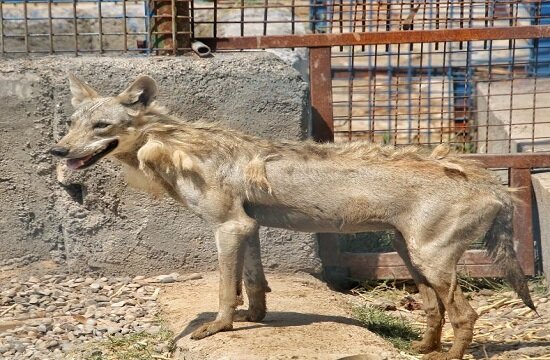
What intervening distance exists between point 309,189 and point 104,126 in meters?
1.39

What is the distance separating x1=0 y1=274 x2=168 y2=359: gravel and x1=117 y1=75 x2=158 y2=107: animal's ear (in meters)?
1.60

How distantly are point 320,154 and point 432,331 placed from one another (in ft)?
4.59

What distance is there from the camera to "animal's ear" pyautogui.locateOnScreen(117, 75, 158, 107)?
23.5 ft

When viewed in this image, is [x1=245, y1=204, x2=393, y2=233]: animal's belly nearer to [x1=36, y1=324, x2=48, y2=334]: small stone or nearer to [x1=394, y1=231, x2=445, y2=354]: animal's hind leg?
[x1=394, y1=231, x2=445, y2=354]: animal's hind leg

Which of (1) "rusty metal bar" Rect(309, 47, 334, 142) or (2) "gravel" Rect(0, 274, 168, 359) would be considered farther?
(1) "rusty metal bar" Rect(309, 47, 334, 142)

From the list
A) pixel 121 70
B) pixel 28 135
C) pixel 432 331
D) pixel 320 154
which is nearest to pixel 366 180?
pixel 320 154

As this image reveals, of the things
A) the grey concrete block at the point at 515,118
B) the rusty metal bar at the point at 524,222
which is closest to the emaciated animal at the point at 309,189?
the rusty metal bar at the point at 524,222

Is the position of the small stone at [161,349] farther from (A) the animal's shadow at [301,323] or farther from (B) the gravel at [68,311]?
(B) the gravel at [68,311]

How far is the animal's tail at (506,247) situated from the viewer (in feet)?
23.2

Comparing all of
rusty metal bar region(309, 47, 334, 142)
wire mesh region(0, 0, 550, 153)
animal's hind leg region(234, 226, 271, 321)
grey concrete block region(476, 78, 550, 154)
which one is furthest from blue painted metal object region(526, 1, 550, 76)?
animal's hind leg region(234, 226, 271, 321)

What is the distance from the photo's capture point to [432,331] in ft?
23.9

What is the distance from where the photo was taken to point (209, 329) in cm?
699

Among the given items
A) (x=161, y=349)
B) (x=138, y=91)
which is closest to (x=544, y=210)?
(x=161, y=349)

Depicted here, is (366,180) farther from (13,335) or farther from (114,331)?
(13,335)
